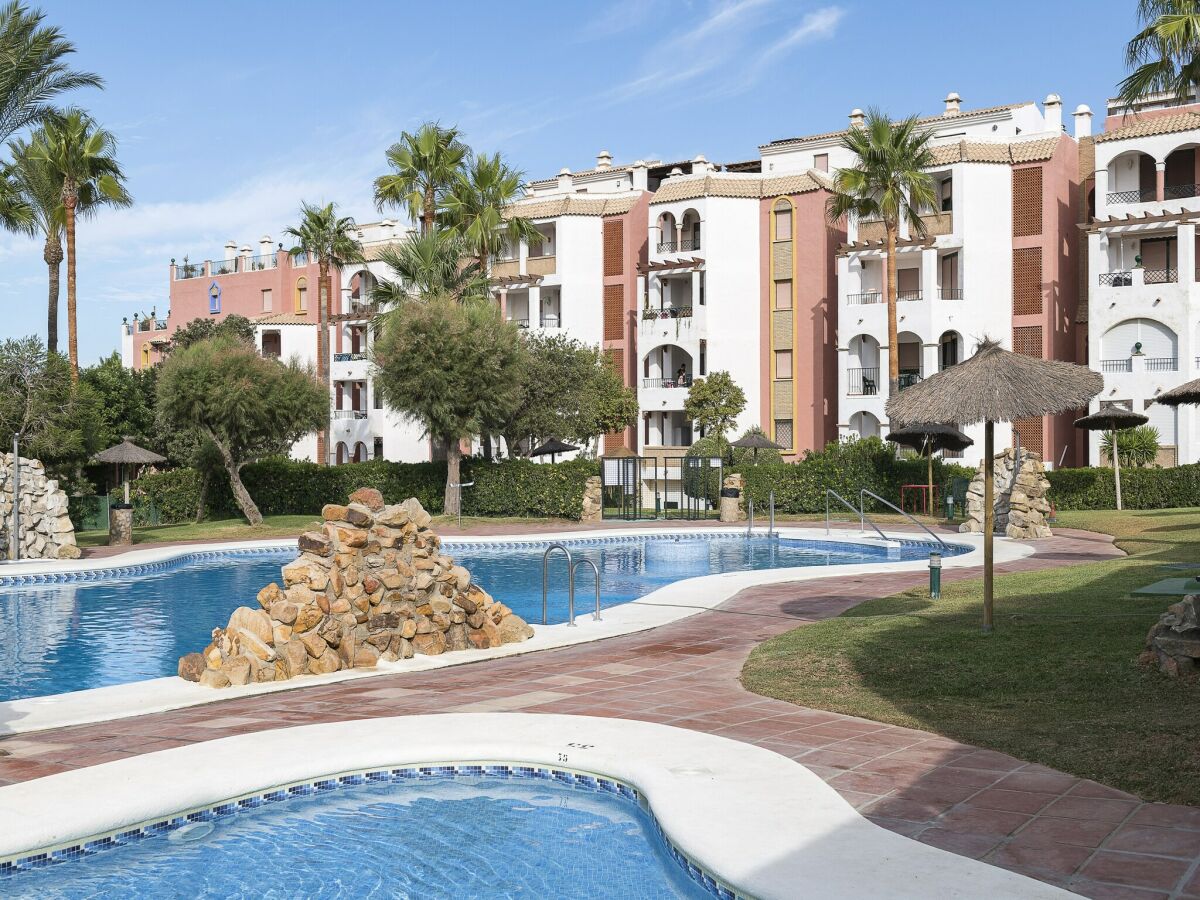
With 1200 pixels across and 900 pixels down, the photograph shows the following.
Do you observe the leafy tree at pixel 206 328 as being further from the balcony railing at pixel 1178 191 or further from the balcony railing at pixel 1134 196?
the balcony railing at pixel 1178 191

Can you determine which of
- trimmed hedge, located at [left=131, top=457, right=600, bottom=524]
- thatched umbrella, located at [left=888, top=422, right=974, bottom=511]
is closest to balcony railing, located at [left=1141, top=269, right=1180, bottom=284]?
thatched umbrella, located at [left=888, top=422, right=974, bottom=511]

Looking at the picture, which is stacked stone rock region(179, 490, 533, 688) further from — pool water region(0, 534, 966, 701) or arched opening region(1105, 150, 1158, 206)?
arched opening region(1105, 150, 1158, 206)

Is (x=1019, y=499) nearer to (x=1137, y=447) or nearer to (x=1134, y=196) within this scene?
(x=1137, y=447)

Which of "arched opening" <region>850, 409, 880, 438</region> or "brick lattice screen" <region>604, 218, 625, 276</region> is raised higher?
"brick lattice screen" <region>604, 218, 625, 276</region>

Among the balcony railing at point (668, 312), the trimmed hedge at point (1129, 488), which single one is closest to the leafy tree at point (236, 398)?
the balcony railing at point (668, 312)

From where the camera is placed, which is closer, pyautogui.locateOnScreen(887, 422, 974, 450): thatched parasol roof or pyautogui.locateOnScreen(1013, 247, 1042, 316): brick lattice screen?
pyautogui.locateOnScreen(887, 422, 974, 450): thatched parasol roof

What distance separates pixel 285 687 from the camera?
996 cm

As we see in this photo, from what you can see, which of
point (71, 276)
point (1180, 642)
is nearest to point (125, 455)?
point (71, 276)

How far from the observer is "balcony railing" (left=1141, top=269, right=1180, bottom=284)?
1483 inches

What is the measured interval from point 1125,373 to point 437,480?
75.0 feet

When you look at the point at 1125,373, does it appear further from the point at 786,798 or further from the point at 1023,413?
the point at 786,798

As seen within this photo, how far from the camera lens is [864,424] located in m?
42.8

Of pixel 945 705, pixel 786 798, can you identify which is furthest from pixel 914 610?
pixel 786 798

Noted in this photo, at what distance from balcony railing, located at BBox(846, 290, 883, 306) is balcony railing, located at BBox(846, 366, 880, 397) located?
2487 mm
